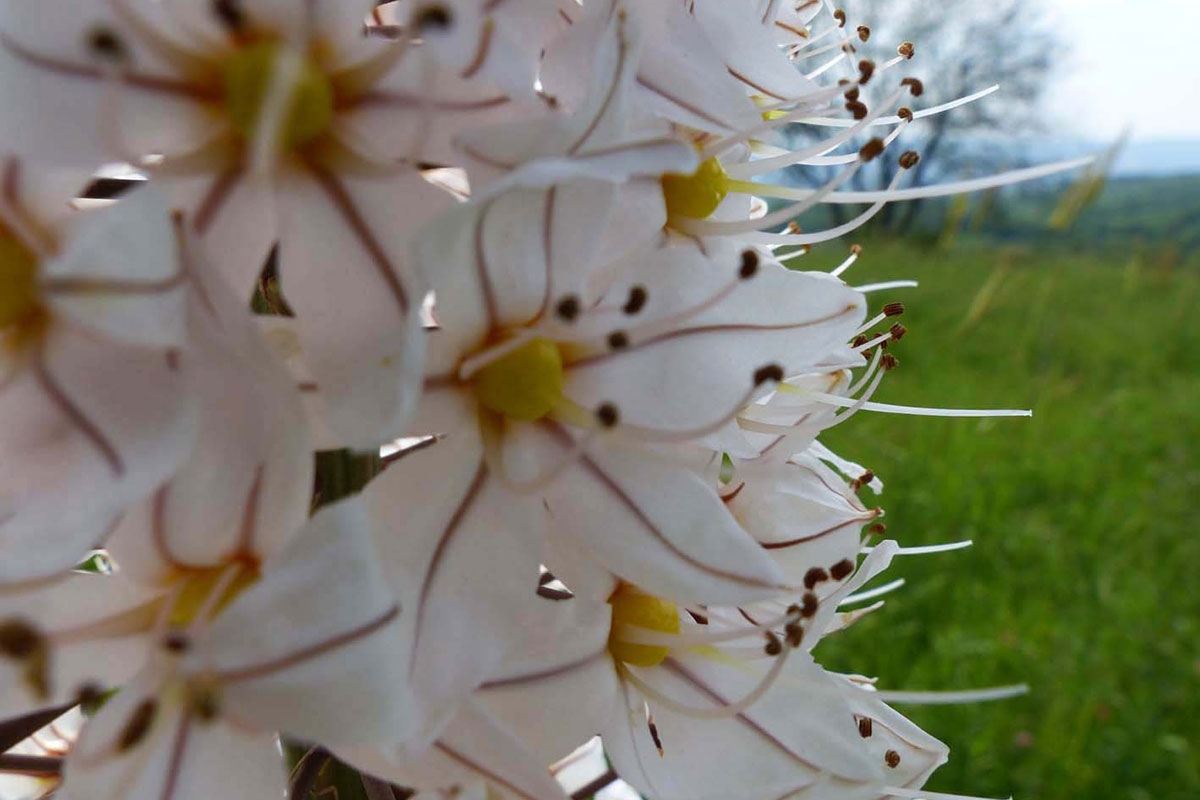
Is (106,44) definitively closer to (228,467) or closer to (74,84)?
(74,84)

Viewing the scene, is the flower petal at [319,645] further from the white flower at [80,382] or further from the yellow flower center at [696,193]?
the yellow flower center at [696,193]

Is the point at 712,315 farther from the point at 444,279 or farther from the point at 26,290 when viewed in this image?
the point at 26,290

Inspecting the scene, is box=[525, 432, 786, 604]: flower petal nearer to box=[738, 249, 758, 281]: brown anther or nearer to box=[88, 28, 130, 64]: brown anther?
box=[738, 249, 758, 281]: brown anther

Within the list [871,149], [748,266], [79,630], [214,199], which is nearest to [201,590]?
[79,630]

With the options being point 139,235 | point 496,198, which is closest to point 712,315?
point 496,198

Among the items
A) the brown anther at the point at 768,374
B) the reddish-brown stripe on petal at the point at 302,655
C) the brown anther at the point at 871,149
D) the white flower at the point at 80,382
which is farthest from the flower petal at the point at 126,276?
the brown anther at the point at 871,149
